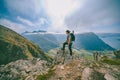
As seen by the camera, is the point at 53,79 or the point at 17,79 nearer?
the point at 53,79

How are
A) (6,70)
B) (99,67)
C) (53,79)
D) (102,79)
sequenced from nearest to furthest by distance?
(102,79) → (53,79) → (99,67) → (6,70)

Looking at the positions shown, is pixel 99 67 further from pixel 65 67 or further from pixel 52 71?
pixel 52 71

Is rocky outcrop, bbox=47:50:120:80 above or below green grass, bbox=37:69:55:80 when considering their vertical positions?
above

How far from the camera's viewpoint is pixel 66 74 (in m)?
23.6

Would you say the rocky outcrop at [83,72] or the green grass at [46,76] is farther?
the green grass at [46,76]

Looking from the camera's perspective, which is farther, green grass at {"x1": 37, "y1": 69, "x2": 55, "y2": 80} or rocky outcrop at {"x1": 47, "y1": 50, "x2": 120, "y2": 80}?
green grass at {"x1": 37, "y1": 69, "x2": 55, "y2": 80}

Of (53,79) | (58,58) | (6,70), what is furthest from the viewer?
(6,70)

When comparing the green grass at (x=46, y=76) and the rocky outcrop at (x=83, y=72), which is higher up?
the rocky outcrop at (x=83, y=72)

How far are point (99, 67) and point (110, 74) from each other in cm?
234

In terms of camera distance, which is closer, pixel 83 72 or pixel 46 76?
pixel 83 72

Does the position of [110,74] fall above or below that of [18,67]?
above

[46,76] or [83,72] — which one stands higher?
[83,72]

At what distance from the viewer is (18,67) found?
4144cm

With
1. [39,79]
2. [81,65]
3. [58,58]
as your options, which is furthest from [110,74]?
[58,58]
